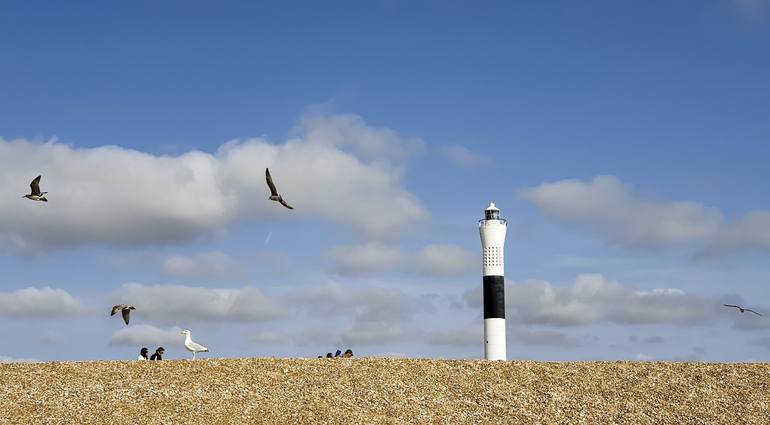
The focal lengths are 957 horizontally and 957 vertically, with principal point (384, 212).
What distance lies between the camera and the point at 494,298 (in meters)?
37.9

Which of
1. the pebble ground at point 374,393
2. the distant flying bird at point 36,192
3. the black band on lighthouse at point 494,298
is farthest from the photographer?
the black band on lighthouse at point 494,298

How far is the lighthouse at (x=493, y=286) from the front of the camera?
37438mm

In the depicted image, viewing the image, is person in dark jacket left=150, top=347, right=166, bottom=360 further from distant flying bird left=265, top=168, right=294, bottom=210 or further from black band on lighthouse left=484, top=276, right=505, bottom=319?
black band on lighthouse left=484, top=276, right=505, bottom=319

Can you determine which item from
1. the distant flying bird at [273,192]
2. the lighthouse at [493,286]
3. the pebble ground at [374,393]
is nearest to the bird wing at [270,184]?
the distant flying bird at [273,192]

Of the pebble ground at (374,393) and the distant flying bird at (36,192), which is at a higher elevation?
the distant flying bird at (36,192)

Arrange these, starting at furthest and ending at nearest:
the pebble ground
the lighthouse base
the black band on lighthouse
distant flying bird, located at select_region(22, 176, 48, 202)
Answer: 1. the black band on lighthouse
2. the lighthouse base
3. distant flying bird, located at select_region(22, 176, 48, 202)
4. the pebble ground

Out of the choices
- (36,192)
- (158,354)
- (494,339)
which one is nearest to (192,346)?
(158,354)

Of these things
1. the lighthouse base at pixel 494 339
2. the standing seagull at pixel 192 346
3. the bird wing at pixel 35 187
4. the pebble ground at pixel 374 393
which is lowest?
the pebble ground at pixel 374 393

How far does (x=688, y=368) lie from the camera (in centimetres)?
3034

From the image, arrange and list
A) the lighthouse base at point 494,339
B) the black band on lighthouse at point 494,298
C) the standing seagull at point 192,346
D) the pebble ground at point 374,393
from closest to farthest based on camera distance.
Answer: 1. the pebble ground at point 374,393
2. the standing seagull at point 192,346
3. the lighthouse base at point 494,339
4. the black band on lighthouse at point 494,298

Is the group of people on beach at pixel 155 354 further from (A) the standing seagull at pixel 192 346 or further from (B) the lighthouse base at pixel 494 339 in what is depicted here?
(B) the lighthouse base at pixel 494 339

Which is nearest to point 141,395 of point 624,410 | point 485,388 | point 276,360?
point 276,360

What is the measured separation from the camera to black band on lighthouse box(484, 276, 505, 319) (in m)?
37.8

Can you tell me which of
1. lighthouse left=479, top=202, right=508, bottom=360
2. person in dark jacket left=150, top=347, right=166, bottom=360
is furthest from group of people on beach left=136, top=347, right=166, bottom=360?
lighthouse left=479, top=202, right=508, bottom=360
